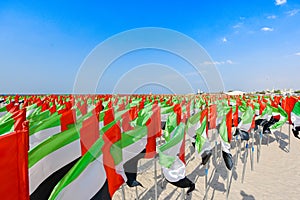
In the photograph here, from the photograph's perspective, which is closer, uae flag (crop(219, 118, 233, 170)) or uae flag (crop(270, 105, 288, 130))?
uae flag (crop(219, 118, 233, 170))

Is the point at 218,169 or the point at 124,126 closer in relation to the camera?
the point at 124,126

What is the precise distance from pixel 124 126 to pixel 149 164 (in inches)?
111

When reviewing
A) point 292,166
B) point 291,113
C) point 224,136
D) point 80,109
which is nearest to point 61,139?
point 224,136

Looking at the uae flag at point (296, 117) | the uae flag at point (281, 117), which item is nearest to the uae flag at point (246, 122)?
the uae flag at point (281, 117)

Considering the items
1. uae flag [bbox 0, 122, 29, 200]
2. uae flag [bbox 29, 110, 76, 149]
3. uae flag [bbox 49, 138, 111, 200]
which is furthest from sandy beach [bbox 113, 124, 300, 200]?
uae flag [bbox 0, 122, 29, 200]

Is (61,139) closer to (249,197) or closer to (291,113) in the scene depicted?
(249,197)

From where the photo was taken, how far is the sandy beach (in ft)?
19.0

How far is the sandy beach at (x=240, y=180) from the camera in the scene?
578 cm

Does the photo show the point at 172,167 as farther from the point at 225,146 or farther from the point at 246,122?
the point at 246,122

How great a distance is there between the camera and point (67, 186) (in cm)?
214

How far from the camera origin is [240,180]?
21.6ft

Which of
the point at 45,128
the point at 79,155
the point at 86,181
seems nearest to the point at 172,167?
the point at 79,155

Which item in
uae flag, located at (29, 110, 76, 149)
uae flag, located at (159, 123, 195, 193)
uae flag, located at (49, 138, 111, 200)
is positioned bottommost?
uae flag, located at (159, 123, 195, 193)

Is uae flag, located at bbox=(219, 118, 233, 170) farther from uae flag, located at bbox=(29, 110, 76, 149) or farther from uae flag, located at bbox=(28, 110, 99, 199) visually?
uae flag, located at bbox=(29, 110, 76, 149)
